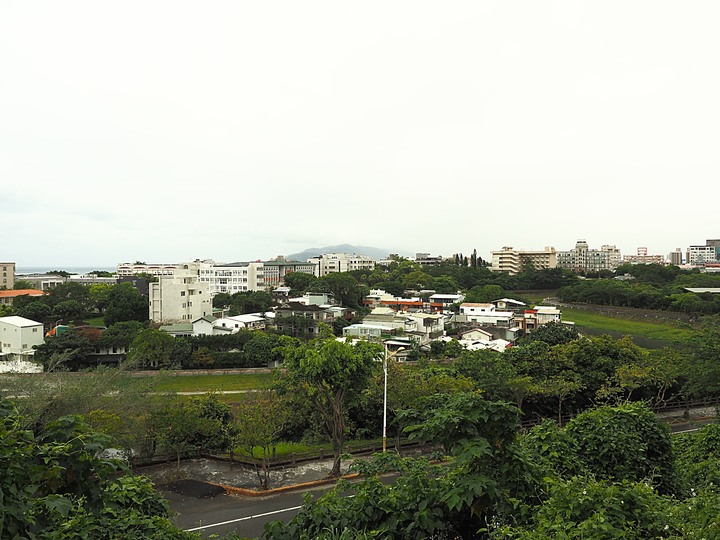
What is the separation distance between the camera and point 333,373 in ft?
35.9

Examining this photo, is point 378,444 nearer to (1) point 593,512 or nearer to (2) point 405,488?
(2) point 405,488

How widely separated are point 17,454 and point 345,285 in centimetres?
4946

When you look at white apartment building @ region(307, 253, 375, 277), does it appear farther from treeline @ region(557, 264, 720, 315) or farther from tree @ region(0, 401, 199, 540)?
tree @ region(0, 401, 199, 540)

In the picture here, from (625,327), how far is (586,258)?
2652 inches

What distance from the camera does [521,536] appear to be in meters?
3.38

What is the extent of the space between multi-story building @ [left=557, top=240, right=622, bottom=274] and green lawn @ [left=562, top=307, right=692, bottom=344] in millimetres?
57049

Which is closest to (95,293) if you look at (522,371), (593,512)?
(522,371)

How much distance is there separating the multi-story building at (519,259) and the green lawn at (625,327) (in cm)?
4563

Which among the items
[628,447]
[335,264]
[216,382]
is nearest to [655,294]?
[216,382]

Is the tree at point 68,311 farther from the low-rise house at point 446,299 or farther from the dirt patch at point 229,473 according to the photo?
the low-rise house at point 446,299

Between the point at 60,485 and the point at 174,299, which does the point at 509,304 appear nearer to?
the point at 174,299

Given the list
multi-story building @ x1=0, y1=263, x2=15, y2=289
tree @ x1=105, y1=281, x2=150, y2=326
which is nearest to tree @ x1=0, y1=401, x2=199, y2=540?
tree @ x1=105, y1=281, x2=150, y2=326

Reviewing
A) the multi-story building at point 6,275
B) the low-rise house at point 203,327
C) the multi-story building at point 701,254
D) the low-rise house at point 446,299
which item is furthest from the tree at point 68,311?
the multi-story building at point 701,254

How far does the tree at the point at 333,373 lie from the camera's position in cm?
1085
